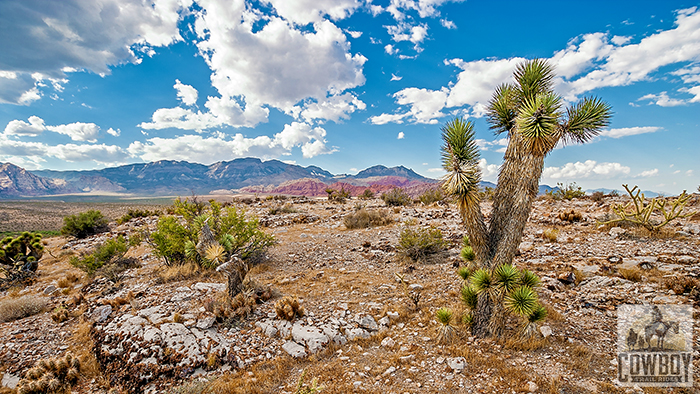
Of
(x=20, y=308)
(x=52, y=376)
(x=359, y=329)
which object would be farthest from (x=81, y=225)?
(x=359, y=329)

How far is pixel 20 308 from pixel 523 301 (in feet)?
42.7

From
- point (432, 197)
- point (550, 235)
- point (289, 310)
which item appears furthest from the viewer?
point (432, 197)

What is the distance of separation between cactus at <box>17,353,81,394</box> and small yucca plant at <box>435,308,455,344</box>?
7195 millimetres

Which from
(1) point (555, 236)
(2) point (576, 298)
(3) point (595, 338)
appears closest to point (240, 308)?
(3) point (595, 338)

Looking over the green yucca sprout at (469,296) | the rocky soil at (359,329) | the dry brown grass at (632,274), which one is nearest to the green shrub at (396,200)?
the rocky soil at (359,329)

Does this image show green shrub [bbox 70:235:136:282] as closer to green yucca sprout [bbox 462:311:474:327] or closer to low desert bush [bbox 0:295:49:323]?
low desert bush [bbox 0:295:49:323]

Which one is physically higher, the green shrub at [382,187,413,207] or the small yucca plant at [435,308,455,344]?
the green shrub at [382,187,413,207]

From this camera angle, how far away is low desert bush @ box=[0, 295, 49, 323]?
761cm

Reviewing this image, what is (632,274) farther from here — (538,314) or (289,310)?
(289,310)

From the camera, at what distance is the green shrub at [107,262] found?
395 inches

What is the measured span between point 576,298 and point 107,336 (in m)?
10.8

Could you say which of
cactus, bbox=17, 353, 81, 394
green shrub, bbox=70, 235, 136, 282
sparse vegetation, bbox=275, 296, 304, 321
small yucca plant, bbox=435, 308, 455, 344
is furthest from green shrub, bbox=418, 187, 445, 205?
cactus, bbox=17, 353, 81, 394

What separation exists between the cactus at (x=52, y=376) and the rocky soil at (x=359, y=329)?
256 mm

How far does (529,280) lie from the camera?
16.3ft
